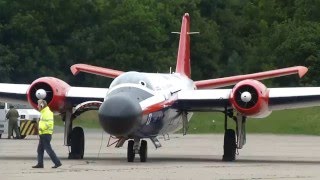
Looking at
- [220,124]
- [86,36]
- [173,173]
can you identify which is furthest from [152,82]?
[86,36]

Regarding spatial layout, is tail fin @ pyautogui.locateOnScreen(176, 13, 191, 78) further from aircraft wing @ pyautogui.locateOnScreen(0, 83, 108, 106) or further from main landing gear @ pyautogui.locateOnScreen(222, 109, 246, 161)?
aircraft wing @ pyautogui.locateOnScreen(0, 83, 108, 106)

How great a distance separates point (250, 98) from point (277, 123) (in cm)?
2683

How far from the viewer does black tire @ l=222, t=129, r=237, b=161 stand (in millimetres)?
34094

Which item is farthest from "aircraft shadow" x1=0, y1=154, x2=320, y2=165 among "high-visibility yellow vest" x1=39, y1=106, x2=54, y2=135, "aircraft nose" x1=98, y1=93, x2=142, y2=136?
"high-visibility yellow vest" x1=39, y1=106, x2=54, y2=135

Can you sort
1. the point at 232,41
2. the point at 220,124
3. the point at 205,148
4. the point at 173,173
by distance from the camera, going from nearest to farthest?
1. the point at 173,173
2. the point at 205,148
3. the point at 220,124
4. the point at 232,41

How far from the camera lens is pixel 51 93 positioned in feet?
112

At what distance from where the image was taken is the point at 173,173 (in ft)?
90.3

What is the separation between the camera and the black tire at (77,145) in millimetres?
34062

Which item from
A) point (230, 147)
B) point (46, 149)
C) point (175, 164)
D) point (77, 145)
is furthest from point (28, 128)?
point (46, 149)

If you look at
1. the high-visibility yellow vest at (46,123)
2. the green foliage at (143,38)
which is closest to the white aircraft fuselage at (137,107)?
the high-visibility yellow vest at (46,123)

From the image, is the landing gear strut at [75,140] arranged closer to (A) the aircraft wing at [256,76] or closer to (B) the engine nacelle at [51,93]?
(B) the engine nacelle at [51,93]

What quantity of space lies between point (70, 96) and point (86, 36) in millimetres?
59513

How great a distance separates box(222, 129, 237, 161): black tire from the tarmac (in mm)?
298

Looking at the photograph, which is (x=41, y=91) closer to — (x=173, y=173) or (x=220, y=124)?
(x=173, y=173)
